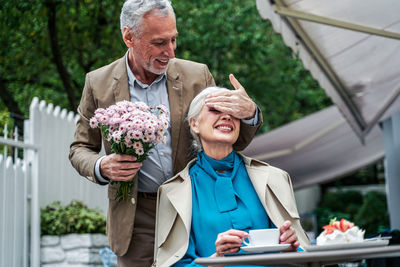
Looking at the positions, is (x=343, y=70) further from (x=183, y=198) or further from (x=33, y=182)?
(x=183, y=198)

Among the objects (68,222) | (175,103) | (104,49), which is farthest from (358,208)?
(175,103)

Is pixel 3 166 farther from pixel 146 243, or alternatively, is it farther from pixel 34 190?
pixel 146 243

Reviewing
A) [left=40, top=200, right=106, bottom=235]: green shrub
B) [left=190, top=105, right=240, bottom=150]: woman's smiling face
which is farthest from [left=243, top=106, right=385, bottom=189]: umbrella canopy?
[left=190, top=105, right=240, bottom=150]: woman's smiling face

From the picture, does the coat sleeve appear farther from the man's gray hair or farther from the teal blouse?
the teal blouse

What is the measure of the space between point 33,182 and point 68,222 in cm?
53

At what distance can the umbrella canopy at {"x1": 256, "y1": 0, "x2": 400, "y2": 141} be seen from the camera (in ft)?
17.1

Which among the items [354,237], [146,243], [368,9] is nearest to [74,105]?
[368,9]

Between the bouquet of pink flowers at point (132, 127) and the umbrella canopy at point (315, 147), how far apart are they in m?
8.00

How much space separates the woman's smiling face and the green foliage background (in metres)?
4.71

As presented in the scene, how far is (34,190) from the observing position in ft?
20.6

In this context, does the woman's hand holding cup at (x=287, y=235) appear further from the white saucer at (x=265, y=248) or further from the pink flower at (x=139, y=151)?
the pink flower at (x=139, y=151)

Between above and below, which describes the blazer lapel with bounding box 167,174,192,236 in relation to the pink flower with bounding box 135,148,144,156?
below

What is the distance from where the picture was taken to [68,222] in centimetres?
633

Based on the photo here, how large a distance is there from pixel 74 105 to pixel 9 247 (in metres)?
4.36
